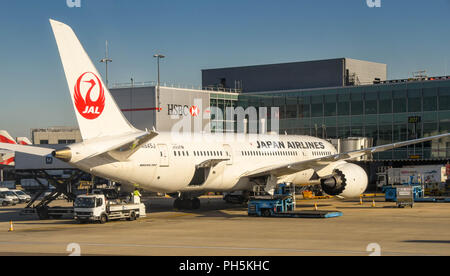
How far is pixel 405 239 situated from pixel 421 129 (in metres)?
41.9

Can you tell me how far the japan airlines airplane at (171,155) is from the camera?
30.7 m

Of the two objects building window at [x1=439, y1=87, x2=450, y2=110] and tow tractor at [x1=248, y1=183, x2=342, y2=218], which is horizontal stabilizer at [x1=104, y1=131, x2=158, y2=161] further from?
building window at [x1=439, y1=87, x2=450, y2=110]

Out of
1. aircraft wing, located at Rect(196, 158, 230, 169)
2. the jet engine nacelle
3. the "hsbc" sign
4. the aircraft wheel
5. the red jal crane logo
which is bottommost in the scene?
the aircraft wheel

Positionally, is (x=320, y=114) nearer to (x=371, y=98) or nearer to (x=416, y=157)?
(x=371, y=98)

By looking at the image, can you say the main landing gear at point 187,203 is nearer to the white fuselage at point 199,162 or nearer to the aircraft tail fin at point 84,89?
the white fuselage at point 199,162

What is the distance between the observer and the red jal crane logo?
3081cm

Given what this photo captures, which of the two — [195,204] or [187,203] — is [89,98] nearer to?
[187,203]

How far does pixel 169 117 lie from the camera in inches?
A: 2562

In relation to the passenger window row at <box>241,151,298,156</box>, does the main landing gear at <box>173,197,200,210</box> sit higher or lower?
lower

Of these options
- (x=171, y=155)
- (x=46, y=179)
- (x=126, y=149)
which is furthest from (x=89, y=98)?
(x=46, y=179)

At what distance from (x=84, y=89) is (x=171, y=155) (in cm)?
716

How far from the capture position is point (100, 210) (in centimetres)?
3416
